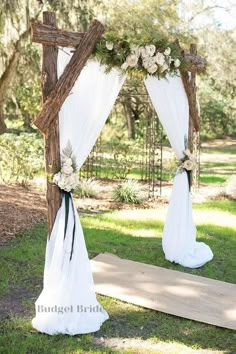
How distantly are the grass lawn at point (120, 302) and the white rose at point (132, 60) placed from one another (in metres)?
2.11

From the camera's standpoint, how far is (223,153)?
18.9 meters

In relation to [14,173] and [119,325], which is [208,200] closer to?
[14,173]

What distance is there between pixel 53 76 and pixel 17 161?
218 inches

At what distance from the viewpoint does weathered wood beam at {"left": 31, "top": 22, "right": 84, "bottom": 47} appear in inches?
141

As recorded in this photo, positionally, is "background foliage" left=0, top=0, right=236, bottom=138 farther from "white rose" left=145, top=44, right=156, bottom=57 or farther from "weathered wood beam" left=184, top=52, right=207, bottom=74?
"weathered wood beam" left=184, top=52, right=207, bottom=74

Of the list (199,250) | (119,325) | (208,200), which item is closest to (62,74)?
(119,325)

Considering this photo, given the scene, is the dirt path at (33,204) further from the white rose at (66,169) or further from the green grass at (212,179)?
the white rose at (66,169)

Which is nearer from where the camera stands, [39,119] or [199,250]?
[39,119]

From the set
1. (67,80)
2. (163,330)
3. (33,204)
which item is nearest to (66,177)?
(67,80)

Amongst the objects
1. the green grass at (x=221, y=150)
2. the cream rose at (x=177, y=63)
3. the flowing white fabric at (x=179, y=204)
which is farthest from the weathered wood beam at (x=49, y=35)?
the green grass at (x=221, y=150)

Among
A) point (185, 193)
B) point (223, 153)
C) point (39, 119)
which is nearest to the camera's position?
point (39, 119)

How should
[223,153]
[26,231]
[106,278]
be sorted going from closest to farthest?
1. [106,278]
2. [26,231]
3. [223,153]

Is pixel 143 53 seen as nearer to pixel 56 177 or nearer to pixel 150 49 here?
pixel 150 49

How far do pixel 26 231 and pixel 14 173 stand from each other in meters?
2.98
